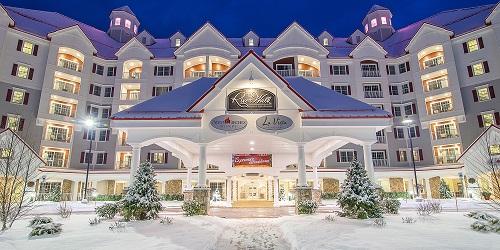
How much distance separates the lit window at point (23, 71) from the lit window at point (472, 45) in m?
62.4

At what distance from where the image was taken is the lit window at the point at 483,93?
3797cm

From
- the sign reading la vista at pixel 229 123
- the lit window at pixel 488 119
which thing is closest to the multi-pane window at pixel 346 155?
the lit window at pixel 488 119

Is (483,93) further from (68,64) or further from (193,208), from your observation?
(68,64)

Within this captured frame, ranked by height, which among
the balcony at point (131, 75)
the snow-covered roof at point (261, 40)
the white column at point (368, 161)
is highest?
the snow-covered roof at point (261, 40)

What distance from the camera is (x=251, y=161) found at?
2502cm

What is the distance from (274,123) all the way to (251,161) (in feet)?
24.3

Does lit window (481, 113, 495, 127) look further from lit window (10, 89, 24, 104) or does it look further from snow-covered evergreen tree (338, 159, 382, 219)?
lit window (10, 89, 24, 104)

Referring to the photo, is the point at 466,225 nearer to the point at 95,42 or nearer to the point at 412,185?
the point at 412,185

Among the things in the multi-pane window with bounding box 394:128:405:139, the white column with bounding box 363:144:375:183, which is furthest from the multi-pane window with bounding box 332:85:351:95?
the white column with bounding box 363:144:375:183

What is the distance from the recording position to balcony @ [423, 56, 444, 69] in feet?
140

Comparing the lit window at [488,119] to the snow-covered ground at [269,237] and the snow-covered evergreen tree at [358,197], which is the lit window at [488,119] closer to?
the snow-covered ground at [269,237]

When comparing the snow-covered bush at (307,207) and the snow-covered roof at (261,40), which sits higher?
the snow-covered roof at (261,40)

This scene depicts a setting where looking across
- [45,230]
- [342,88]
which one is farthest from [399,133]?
[45,230]

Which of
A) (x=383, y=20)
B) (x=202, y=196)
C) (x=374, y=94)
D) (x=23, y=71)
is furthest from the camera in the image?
(x=383, y=20)
